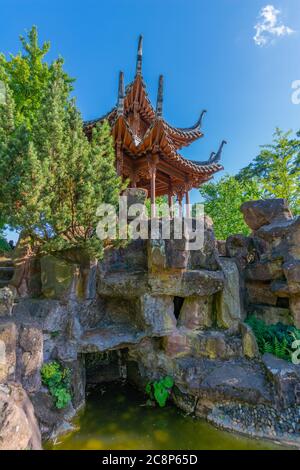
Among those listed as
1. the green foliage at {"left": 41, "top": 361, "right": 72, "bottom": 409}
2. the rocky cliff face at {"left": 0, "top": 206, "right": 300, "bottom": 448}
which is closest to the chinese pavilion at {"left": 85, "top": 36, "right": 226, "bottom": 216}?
the rocky cliff face at {"left": 0, "top": 206, "right": 300, "bottom": 448}

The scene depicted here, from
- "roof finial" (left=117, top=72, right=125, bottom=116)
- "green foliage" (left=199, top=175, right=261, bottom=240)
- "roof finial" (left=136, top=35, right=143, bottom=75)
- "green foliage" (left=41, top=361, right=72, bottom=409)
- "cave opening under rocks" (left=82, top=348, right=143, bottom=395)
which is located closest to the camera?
"green foliage" (left=41, top=361, right=72, bottom=409)

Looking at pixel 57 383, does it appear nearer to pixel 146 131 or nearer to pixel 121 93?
pixel 121 93

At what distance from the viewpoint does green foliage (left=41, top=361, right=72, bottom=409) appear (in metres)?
4.73

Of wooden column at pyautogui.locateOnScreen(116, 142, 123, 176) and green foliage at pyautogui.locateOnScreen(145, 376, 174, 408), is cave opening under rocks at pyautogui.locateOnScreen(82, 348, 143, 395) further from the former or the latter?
wooden column at pyautogui.locateOnScreen(116, 142, 123, 176)

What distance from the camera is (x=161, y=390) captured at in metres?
5.61

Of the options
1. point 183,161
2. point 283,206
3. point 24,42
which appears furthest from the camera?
point 183,161

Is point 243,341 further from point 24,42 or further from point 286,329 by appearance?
point 24,42

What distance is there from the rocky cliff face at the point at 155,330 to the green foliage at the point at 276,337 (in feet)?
1.19

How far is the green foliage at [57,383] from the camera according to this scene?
4.73m

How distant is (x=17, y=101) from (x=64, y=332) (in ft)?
25.6

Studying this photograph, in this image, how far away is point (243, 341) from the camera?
5.99 metres

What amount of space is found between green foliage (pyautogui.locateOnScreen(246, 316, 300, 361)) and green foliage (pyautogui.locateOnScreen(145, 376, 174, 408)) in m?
2.45

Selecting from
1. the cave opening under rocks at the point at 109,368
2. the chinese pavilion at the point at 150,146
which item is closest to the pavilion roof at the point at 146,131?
the chinese pavilion at the point at 150,146
